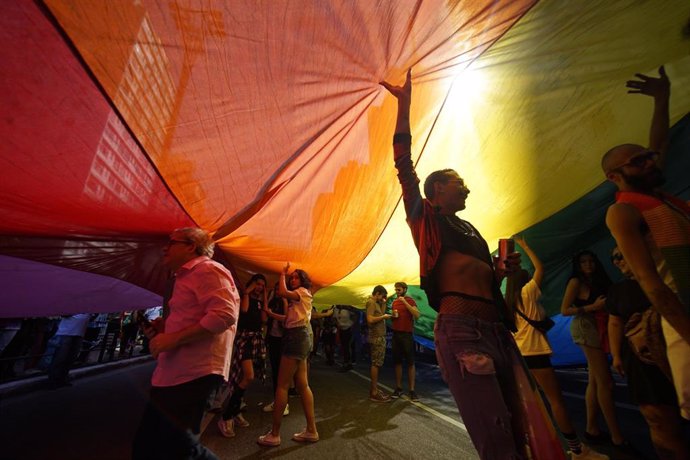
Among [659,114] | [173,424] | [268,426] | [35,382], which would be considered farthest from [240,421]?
[659,114]

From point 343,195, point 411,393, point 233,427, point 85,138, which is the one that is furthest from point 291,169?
point 411,393

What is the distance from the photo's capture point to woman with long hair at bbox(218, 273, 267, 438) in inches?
141

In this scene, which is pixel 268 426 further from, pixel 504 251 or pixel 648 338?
pixel 648 338

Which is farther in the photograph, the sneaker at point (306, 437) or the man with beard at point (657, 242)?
the sneaker at point (306, 437)

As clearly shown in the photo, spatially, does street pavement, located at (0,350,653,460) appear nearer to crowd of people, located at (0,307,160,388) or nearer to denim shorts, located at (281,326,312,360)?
crowd of people, located at (0,307,160,388)

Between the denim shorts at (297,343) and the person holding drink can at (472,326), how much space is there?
7.22 feet

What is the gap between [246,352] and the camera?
13.0 ft

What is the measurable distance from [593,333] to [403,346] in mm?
2924

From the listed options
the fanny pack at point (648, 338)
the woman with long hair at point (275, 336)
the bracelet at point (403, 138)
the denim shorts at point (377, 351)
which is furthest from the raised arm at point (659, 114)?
the denim shorts at point (377, 351)

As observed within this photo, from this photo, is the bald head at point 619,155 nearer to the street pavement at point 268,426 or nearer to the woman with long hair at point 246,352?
the street pavement at point 268,426

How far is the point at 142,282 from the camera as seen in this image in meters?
5.21

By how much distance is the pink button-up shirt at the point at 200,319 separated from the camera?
176 centimetres

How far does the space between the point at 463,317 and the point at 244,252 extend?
3514 mm

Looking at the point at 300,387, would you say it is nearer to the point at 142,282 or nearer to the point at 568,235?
the point at 142,282
